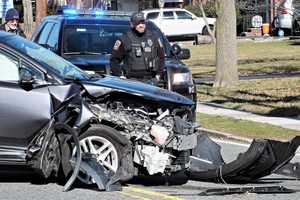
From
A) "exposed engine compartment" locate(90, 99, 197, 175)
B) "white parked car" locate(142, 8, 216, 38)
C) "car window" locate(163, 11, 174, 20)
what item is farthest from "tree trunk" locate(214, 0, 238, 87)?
"car window" locate(163, 11, 174, 20)

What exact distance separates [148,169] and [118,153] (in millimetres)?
364

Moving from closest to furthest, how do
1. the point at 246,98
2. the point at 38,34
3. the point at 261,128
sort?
the point at 261,128 < the point at 38,34 < the point at 246,98

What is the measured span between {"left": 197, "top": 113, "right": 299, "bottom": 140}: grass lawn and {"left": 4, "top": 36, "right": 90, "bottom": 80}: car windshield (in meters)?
4.31

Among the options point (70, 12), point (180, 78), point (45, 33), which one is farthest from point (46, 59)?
point (45, 33)

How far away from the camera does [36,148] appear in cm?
764

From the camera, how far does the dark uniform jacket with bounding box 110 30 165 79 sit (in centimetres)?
1050

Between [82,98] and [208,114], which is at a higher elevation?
[82,98]

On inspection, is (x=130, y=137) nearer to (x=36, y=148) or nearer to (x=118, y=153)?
(x=118, y=153)

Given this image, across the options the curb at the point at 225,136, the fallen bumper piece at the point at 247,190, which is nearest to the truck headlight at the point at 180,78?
the curb at the point at 225,136

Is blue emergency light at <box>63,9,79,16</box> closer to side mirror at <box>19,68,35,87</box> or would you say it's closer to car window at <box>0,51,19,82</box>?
car window at <box>0,51,19,82</box>

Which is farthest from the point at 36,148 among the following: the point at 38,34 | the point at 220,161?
the point at 38,34

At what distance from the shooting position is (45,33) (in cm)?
1341

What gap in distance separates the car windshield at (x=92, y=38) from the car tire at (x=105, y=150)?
475 centimetres

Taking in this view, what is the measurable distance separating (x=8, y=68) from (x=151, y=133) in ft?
5.89
